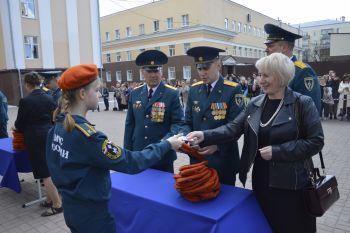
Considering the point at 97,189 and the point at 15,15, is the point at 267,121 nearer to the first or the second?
the point at 97,189

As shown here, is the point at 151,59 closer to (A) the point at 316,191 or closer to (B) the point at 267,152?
(B) the point at 267,152

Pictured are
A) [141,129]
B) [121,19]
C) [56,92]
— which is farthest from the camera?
[121,19]

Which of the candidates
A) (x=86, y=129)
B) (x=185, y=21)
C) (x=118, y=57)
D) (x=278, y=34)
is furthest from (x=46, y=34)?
(x=86, y=129)

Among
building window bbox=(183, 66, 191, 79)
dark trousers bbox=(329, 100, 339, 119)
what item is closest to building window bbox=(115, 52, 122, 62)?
building window bbox=(183, 66, 191, 79)

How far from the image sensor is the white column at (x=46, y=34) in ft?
71.4

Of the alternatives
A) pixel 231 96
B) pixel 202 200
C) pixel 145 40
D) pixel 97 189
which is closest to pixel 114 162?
pixel 97 189

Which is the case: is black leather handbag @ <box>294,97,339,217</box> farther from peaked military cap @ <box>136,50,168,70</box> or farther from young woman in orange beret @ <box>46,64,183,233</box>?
peaked military cap @ <box>136,50,168,70</box>

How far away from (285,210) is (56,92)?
16.2 feet

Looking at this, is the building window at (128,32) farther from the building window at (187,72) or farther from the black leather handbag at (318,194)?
the black leather handbag at (318,194)

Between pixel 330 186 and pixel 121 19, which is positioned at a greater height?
pixel 121 19

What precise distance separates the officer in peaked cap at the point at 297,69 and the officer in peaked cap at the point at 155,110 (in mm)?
1155

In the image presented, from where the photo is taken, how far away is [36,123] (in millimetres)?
4246

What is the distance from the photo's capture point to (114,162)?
1913 millimetres

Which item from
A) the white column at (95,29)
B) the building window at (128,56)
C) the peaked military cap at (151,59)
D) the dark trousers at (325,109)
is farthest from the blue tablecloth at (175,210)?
the building window at (128,56)
